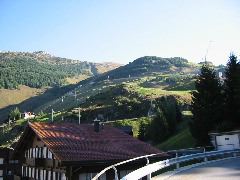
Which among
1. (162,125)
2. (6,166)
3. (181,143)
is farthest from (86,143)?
(6,166)

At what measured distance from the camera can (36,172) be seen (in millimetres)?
38750

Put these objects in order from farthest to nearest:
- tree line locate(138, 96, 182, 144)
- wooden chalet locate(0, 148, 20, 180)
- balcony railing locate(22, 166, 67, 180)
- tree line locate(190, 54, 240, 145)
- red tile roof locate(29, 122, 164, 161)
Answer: wooden chalet locate(0, 148, 20, 180) → tree line locate(138, 96, 182, 144) → tree line locate(190, 54, 240, 145) → balcony railing locate(22, 166, 67, 180) → red tile roof locate(29, 122, 164, 161)

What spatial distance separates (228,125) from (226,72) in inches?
382

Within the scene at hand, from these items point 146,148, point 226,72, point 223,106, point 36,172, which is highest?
point 226,72

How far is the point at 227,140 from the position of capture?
37031 millimetres

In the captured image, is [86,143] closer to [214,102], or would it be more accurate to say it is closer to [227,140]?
[227,140]

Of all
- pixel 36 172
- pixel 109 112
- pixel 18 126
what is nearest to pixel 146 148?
pixel 36 172

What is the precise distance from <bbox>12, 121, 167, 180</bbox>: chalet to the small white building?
6910 mm

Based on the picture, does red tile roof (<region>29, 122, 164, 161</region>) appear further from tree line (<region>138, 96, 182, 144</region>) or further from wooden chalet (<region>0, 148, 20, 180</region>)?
wooden chalet (<region>0, 148, 20, 180</region>)

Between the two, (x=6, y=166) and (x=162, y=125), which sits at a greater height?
(x=162, y=125)

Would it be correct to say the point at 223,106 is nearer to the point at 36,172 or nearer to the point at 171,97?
the point at 36,172

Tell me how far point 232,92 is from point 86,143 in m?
21.9

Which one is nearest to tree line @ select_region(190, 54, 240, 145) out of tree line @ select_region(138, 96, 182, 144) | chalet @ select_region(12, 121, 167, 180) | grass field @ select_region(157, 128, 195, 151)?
grass field @ select_region(157, 128, 195, 151)

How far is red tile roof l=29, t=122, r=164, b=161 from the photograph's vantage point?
3097cm
